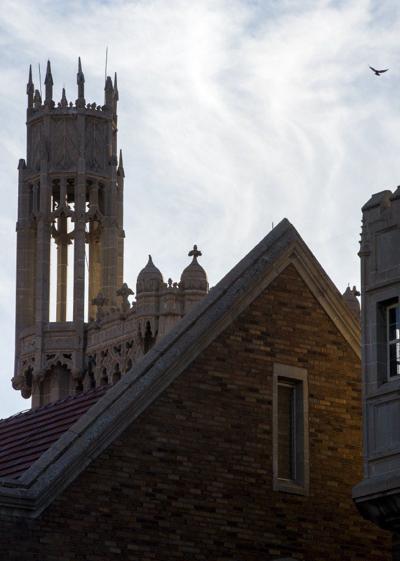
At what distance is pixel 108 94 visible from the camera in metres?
133

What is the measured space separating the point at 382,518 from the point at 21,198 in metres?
98.1

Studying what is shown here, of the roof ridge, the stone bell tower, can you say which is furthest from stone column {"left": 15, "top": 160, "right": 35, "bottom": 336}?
the roof ridge

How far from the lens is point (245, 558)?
1321 inches

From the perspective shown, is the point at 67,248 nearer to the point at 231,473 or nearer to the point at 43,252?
the point at 43,252

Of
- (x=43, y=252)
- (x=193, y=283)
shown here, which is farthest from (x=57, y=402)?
(x=43, y=252)

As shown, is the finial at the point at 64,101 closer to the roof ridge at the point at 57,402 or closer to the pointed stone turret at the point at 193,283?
the pointed stone turret at the point at 193,283

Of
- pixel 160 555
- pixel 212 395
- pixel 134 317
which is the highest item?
pixel 134 317

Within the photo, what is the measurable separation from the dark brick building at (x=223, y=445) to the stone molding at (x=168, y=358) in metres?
0.02

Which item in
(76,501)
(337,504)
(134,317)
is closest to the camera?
(76,501)

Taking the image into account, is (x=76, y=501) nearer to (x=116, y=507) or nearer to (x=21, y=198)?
(x=116, y=507)

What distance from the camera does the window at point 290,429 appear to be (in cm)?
3472

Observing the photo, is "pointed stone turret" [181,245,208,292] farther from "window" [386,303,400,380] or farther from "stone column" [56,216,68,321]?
"window" [386,303,400,380]

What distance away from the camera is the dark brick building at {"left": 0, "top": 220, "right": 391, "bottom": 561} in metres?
32.3

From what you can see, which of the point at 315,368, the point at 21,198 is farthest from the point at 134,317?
the point at 315,368
